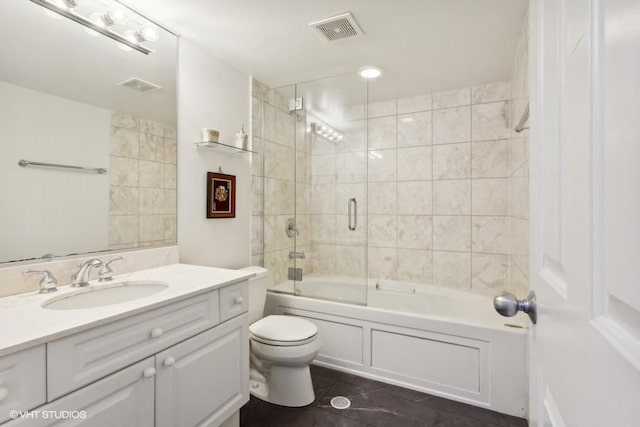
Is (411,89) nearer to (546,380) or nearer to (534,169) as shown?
(534,169)

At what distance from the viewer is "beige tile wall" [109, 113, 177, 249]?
1655mm

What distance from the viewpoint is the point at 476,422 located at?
1.83 meters

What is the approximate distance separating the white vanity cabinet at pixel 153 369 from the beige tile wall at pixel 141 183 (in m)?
0.66

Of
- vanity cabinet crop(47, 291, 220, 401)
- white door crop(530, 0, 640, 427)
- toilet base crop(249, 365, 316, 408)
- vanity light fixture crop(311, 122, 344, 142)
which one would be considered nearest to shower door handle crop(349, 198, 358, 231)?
vanity light fixture crop(311, 122, 344, 142)

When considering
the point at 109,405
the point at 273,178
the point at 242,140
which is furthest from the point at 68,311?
the point at 273,178

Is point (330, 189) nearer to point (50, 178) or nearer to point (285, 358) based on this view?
point (285, 358)

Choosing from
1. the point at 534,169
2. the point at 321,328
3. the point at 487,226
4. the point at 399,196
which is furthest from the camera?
the point at 399,196

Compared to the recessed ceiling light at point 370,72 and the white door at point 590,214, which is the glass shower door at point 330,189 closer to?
the recessed ceiling light at point 370,72

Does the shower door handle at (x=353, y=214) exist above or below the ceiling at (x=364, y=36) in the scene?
below

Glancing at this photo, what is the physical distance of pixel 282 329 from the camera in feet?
6.77

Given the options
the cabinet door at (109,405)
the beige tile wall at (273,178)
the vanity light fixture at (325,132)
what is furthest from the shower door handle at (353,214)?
the cabinet door at (109,405)

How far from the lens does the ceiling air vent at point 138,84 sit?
68.2 inches

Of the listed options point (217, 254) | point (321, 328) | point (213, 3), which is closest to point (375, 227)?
point (321, 328)

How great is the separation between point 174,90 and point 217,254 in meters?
1.17
